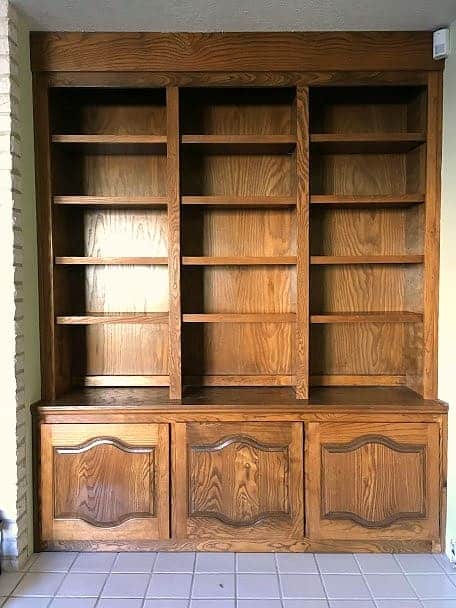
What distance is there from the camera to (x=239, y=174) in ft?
9.63

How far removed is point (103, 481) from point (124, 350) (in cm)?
70

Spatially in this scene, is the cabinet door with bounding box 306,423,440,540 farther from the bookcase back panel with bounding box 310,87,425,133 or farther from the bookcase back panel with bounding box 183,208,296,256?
the bookcase back panel with bounding box 310,87,425,133

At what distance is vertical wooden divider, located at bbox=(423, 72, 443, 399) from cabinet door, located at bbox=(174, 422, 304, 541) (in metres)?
0.68

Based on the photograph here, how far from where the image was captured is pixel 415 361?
2.77 metres

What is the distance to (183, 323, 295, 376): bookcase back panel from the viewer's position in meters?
2.97

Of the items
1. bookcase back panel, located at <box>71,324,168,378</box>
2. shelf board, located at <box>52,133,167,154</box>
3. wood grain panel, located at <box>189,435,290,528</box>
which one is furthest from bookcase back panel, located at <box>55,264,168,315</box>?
wood grain panel, located at <box>189,435,290,528</box>

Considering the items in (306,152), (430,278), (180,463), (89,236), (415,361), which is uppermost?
(306,152)

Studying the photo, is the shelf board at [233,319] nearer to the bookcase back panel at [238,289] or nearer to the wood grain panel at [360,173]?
the bookcase back panel at [238,289]

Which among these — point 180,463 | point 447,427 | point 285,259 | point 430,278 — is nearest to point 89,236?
Result: point 285,259

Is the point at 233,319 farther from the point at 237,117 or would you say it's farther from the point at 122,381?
the point at 237,117

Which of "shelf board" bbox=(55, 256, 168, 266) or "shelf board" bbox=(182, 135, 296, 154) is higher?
"shelf board" bbox=(182, 135, 296, 154)

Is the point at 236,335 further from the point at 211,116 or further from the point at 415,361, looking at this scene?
the point at 211,116

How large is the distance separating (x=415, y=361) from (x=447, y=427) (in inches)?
14.4

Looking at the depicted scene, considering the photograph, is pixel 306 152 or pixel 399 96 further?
pixel 399 96
